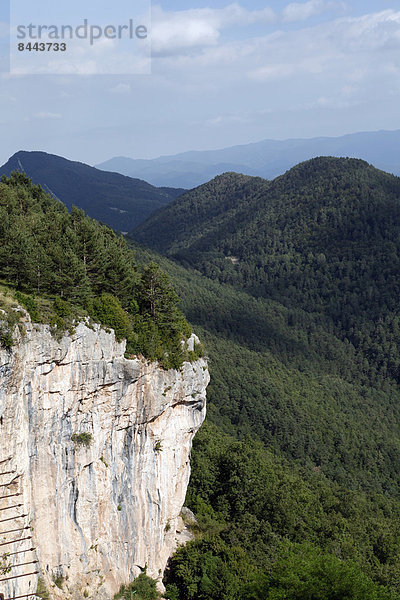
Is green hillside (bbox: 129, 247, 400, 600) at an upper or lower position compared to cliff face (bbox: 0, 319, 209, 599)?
lower

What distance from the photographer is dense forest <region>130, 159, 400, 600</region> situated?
32656 mm

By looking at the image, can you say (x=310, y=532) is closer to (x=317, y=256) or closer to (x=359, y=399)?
(x=359, y=399)

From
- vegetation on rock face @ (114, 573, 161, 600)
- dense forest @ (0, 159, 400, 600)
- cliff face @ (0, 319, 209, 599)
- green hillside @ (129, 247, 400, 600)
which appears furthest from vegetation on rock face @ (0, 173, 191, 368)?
green hillside @ (129, 247, 400, 600)

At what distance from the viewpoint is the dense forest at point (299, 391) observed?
32.7 metres

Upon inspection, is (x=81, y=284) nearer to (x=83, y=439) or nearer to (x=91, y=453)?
(x=83, y=439)

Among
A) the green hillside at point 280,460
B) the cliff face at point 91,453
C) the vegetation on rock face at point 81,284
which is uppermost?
the vegetation on rock face at point 81,284

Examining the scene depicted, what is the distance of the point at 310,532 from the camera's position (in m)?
40.3

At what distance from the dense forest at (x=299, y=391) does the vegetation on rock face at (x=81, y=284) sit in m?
15.2

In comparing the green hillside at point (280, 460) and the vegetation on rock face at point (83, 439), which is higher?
the vegetation on rock face at point (83, 439)

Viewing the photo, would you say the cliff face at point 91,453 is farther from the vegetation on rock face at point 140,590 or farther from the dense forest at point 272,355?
the dense forest at point 272,355

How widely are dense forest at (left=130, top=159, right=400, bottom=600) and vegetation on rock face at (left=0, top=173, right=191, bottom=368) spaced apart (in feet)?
49.8

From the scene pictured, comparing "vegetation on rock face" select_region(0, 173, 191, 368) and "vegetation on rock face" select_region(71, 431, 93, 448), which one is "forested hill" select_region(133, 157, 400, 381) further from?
"vegetation on rock face" select_region(71, 431, 93, 448)

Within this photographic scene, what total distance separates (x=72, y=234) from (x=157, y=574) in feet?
72.7

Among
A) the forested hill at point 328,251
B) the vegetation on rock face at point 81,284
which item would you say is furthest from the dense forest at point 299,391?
the vegetation on rock face at point 81,284
